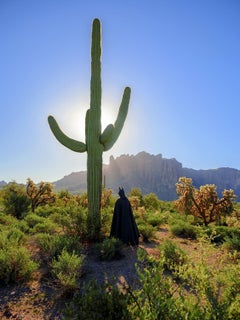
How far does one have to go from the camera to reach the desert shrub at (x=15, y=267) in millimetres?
5098

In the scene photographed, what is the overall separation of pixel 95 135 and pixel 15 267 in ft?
17.2

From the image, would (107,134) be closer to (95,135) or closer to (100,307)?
(95,135)

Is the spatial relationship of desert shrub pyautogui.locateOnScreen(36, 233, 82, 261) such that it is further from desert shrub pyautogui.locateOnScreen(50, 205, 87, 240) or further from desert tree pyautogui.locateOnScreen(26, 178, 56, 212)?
desert tree pyautogui.locateOnScreen(26, 178, 56, 212)

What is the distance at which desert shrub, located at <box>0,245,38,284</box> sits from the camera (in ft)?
16.7

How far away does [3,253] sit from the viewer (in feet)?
17.8

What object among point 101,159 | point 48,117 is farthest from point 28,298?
point 48,117

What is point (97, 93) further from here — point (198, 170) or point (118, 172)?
point (198, 170)

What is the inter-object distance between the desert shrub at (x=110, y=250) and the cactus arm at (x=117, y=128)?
365 centimetres

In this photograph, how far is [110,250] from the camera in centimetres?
673

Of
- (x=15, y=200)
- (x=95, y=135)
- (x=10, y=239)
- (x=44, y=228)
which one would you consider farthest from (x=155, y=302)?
(x=15, y=200)

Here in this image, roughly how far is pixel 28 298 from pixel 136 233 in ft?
14.1

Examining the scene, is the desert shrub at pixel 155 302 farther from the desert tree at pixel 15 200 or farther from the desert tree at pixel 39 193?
the desert tree at pixel 39 193

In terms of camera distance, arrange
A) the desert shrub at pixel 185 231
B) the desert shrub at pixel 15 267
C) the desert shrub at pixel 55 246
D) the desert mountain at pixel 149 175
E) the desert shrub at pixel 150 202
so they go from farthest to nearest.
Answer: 1. the desert mountain at pixel 149 175
2. the desert shrub at pixel 150 202
3. the desert shrub at pixel 185 231
4. the desert shrub at pixel 55 246
5. the desert shrub at pixel 15 267

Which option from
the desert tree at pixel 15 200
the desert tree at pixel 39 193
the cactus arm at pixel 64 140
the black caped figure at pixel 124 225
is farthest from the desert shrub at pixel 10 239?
the desert tree at pixel 39 193
